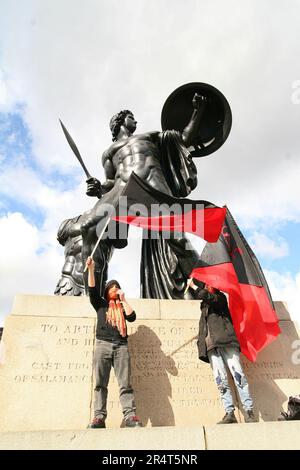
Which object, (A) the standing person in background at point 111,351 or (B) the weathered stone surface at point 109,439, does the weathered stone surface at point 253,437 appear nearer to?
(B) the weathered stone surface at point 109,439

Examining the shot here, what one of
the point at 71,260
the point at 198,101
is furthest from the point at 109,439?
the point at 198,101

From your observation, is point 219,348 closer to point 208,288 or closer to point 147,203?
point 208,288

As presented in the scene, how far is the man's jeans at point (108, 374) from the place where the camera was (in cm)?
433

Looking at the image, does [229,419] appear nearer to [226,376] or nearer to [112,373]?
[226,376]

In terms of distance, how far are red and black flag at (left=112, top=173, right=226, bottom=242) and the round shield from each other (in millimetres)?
3472

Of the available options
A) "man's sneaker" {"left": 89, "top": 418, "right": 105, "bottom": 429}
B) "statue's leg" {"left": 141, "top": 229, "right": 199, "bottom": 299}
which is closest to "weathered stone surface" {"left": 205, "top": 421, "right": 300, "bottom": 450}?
"man's sneaker" {"left": 89, "top": 418, "right": 105, "bottom": 429}

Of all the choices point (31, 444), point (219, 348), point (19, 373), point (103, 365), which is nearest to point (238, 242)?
point (219, 348)

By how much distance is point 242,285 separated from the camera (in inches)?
239

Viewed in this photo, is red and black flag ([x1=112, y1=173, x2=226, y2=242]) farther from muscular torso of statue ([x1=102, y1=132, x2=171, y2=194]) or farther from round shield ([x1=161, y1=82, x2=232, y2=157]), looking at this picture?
round shield ([x1=161, y1=82, x2=232, y2=157])

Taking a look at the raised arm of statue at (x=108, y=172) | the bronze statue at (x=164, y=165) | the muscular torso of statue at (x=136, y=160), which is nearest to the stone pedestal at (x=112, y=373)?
the bronze statue at (x=164, y=165)

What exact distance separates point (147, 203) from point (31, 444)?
4212 millimetres

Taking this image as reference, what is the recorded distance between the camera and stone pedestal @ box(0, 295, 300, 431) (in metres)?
5.01

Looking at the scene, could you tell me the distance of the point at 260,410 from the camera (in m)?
5.43

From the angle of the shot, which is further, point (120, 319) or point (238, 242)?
point (238, 242)
